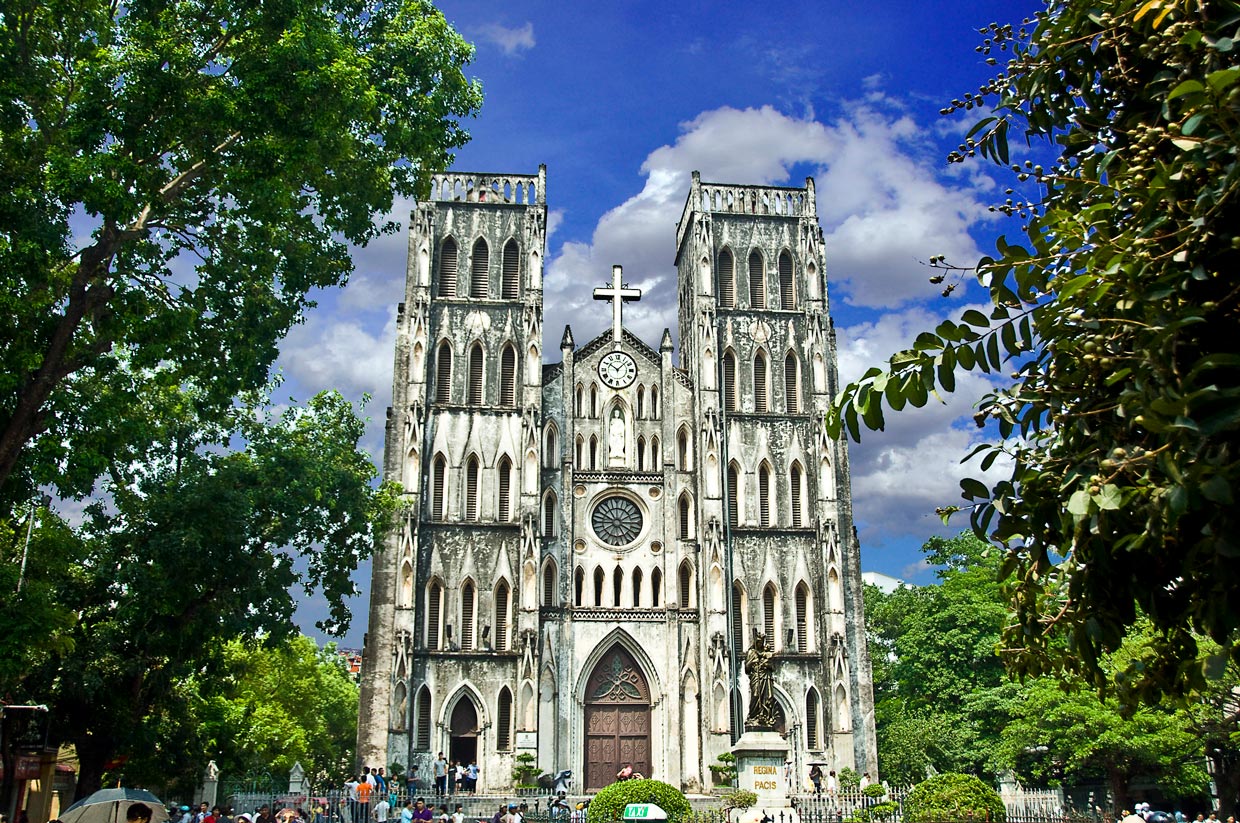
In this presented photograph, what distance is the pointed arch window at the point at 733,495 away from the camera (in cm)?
3666

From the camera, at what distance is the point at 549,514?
119 feet

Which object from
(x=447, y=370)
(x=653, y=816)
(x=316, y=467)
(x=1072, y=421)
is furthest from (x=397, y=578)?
(x=1072, y=421)

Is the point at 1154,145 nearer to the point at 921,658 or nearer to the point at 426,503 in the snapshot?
the point at 426,503

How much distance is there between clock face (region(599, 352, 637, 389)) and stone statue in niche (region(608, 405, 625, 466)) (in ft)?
3.21

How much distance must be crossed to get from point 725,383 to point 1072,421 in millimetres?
33429

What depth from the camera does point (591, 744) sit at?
34406 millimetres

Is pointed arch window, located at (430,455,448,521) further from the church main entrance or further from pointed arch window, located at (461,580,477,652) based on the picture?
the church main entrance

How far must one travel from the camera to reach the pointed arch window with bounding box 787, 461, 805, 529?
37.0 m

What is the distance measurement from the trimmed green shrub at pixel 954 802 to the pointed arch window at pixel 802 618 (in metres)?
16.2

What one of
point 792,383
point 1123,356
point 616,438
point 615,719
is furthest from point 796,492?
point 1123,356

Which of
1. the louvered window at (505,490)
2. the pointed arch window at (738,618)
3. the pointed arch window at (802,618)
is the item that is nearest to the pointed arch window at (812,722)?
the pointed arch window at (802,618)

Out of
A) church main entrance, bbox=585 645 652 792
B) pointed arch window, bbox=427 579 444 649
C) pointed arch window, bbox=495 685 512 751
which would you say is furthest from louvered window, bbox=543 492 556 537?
pointed arch window, bbox=495 685 512 751

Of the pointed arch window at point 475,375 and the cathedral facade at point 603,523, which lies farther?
the pointed arch window at point 475,375

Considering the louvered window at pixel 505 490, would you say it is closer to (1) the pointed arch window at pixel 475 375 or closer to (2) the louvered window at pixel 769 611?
(1) the pointed arch window at pixel 475 375
